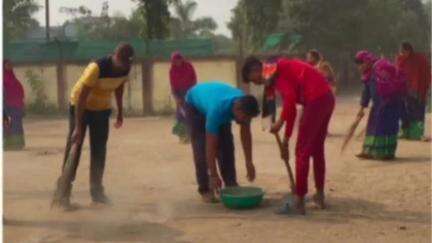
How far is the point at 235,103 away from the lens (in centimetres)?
629

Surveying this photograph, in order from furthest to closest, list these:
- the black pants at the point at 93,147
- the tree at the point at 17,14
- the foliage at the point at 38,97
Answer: the tree at the point at 17,14
the foliage at the point at 38,97
the black pants at the point at 93,147

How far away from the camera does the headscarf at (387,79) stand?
948 centimetres

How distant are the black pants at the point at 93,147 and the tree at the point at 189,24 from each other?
129ft

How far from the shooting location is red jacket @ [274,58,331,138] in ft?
20.3

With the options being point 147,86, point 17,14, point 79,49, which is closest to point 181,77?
point 147,86

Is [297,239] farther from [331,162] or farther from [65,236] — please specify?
[331,162]

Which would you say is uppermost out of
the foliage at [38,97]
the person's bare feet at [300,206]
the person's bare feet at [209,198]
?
the person's bare feet at [300,206]

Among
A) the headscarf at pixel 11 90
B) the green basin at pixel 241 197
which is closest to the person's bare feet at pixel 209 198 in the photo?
the green basin at pixel 241 197

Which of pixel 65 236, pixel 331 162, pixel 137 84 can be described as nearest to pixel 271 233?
pixel 65 236

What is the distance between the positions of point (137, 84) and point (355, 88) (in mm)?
13922

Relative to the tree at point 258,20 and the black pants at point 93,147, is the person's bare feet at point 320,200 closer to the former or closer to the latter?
the black pants at point 93,147

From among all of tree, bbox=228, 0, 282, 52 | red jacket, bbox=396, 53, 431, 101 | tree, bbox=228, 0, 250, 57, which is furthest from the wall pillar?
tree, bbox=228, 0, 282, 52

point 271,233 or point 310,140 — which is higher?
point 310,140

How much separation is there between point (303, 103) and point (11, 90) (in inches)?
262
